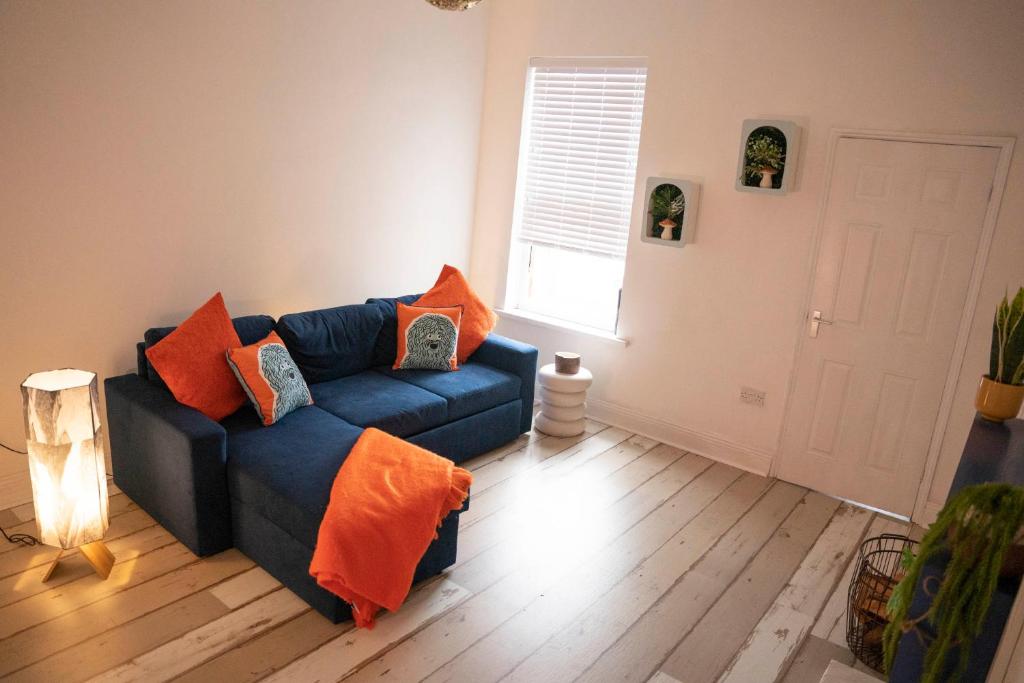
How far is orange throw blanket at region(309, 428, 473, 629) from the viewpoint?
8.82 feet

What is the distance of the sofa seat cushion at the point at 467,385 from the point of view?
13.5ft

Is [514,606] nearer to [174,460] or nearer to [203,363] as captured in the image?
[174,460]

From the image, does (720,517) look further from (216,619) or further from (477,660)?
(216,619)

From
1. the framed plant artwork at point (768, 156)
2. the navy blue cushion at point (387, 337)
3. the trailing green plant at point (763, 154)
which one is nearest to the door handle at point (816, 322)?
the framed plant artwork at point (768, 156)

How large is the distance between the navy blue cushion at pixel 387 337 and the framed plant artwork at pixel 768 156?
2.20 meters

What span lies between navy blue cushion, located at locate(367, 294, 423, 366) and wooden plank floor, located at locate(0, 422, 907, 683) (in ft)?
3.37

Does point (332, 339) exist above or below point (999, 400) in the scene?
below

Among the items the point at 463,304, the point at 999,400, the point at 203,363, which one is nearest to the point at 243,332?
the point at 203,363

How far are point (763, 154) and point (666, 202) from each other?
0.64 meters

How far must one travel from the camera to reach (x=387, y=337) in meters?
4.47

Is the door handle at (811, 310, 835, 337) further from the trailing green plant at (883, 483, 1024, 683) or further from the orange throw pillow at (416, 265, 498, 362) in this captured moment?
the trailing green plant at (883, 483, 1024, 683)

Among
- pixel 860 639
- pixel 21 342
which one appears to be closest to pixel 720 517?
pixel 860 639

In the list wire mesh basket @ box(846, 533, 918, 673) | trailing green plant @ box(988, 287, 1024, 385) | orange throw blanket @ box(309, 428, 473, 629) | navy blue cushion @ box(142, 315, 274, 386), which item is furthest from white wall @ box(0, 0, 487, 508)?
trailing green plant @ box(988, 287, 1024, 385)

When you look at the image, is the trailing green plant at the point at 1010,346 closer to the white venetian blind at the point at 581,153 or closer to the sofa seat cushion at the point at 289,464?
the white venetian blind at the point at 581,153
